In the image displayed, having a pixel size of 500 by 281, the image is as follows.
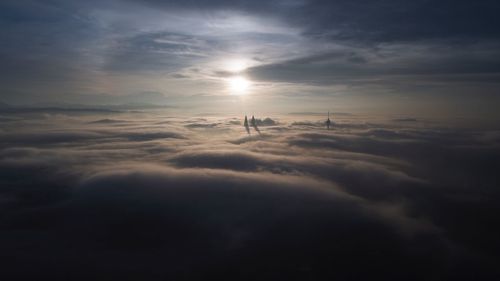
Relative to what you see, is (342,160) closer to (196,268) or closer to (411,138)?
(196,268)

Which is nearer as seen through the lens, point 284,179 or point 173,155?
point 284,179

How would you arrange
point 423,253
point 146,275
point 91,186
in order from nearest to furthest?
point 146,275
point 423,253
point 91,186

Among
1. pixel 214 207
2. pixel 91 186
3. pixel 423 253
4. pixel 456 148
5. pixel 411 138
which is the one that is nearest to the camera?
pixel 423 253

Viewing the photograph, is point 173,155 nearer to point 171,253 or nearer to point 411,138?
point 171,253

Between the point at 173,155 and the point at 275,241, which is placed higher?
the point at 173,155

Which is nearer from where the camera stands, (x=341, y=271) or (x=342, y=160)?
(x=341, y=271)

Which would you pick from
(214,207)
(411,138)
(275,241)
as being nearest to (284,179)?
(214,207)

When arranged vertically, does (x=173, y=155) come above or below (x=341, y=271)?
above

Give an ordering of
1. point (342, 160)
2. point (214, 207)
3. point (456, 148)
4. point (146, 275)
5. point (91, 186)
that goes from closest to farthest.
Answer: point (146, 275) < point (214, 207) < point (91, 186) < point (342, 160) < point (456, 148)

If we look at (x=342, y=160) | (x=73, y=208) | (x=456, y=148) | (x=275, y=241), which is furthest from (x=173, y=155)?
(x=456, y=148)
